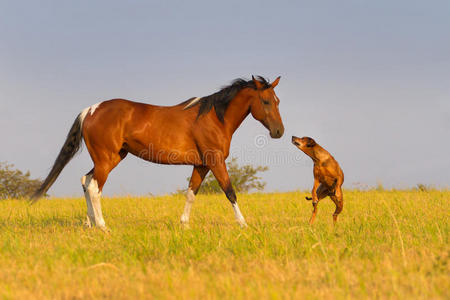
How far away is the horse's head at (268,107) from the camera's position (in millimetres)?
→ 6730

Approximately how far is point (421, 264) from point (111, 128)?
17.4ft

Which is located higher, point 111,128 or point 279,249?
point 111,128

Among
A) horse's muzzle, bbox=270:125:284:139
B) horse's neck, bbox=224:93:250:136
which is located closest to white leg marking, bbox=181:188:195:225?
horse's neck, bbox=224:93:250:136

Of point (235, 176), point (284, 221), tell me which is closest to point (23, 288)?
point (284, 221)

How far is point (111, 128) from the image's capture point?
6805 mm

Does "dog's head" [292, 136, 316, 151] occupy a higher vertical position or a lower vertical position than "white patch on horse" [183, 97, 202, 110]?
lower

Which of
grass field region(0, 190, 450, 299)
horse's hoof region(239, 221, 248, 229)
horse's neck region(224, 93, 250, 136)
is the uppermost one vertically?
horse's neck region(224, 93, 250, 136)

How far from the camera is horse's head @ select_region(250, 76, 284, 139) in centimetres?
673

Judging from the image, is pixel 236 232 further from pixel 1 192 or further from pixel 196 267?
pixel 1 192

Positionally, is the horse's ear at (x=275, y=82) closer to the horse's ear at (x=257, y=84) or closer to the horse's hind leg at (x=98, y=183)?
the horse's ear at (x=257, y=84)

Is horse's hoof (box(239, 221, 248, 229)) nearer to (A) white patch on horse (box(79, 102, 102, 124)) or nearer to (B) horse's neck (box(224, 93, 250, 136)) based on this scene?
(B) horse's neck (box(224, 93, 250, 136))

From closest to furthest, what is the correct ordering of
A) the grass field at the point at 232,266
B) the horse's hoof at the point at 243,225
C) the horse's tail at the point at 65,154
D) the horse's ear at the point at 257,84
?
the grass field at the point at 232,266 → the horse's hoof at the point at 243,225 → the horse's ear at the point at 257,84 → the horse's tail at the point at 65,154

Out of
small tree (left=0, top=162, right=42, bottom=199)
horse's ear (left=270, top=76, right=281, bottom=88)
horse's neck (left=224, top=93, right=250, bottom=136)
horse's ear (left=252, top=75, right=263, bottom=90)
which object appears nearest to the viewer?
horse's ear (left=252, top=75, right=263, bottom=90)

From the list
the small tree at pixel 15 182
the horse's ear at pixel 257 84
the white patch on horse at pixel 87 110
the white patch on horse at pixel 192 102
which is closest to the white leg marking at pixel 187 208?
the white patch on horse at pixel 192 102
